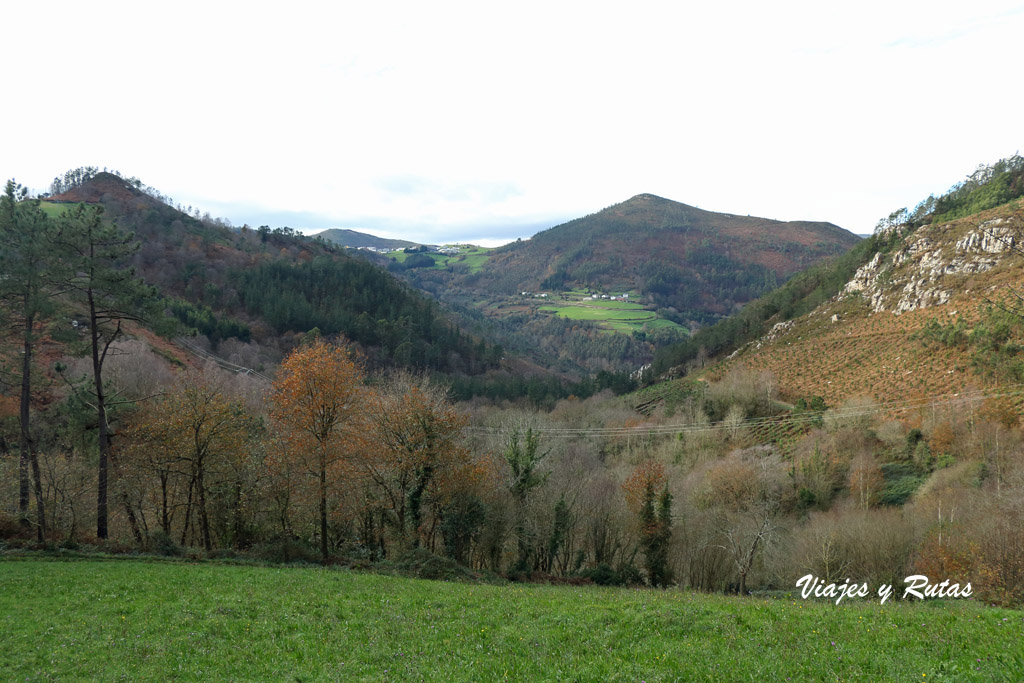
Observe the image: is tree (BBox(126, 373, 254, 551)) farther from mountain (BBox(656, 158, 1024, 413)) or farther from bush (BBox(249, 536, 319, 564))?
mountain (BBox(656, 158, 1024, 413))

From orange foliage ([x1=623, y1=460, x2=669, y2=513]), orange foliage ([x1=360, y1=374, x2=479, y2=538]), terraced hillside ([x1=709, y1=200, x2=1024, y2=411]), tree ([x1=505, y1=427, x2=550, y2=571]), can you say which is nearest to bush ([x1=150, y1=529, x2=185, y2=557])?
orange foliage ([x1=360, y1=374, x2=479, y2=538])

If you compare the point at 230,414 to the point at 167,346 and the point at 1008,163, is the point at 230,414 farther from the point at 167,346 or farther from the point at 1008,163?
the point at 1008,163

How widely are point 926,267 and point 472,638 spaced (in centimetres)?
8305

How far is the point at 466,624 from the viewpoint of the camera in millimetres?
13023

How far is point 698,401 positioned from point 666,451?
435 inches

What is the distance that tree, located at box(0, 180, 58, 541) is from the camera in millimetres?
22875

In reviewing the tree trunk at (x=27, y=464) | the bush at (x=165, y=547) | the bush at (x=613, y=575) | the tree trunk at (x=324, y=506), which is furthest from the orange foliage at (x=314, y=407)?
the bush at (x=613, y=575)

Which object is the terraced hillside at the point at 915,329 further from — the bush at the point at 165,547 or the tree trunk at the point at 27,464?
the tree trunk at the point at 27,464

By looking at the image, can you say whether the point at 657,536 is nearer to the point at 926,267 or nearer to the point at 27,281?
the point at 27,281

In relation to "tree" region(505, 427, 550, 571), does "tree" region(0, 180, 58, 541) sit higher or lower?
higher

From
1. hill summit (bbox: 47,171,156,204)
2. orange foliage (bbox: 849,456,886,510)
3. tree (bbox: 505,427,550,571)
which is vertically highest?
hill summit (bbox: 47,171,156,204)

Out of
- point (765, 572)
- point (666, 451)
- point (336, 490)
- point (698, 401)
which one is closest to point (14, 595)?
point (336, 490)

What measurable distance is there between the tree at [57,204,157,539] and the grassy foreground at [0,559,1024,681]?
10257 mm

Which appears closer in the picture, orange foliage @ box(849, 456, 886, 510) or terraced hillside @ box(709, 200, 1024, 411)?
orange foliage @ box(849, 456, 886, 510)
